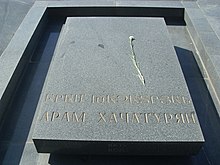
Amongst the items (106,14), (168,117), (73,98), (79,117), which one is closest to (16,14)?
(106,14)

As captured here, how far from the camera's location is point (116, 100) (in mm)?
3160

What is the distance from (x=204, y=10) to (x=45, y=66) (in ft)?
9.92

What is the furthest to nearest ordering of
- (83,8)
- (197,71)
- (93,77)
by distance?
(83,8) < (197,71) < (93,77)

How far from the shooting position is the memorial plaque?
280 cm

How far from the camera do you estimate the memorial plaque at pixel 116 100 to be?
9.18 ft

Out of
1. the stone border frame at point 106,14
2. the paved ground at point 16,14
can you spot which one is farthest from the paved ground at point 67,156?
the stone border frame at point 106,14

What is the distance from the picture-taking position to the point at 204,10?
18.4 ft

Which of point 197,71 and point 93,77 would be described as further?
point 197,71

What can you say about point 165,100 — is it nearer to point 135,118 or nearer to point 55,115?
point 135,118

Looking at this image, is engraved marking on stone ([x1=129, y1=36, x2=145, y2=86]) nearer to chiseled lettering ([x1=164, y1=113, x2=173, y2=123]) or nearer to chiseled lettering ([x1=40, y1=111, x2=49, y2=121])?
chiseled lettering ([x1=164, y1=113, x2=173, y2=123])

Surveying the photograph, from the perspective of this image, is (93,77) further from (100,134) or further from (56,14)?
(56,14)

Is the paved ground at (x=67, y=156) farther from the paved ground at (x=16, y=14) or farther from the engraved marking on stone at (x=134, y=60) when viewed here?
the engraved marking on stone at (x=134, y=60)

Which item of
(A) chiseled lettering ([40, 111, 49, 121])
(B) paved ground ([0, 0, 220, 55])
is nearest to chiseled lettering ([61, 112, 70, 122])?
(A) chiseled lettering ([40, 111, 49, 121])

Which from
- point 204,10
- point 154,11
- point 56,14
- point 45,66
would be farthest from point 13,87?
point 204,10
